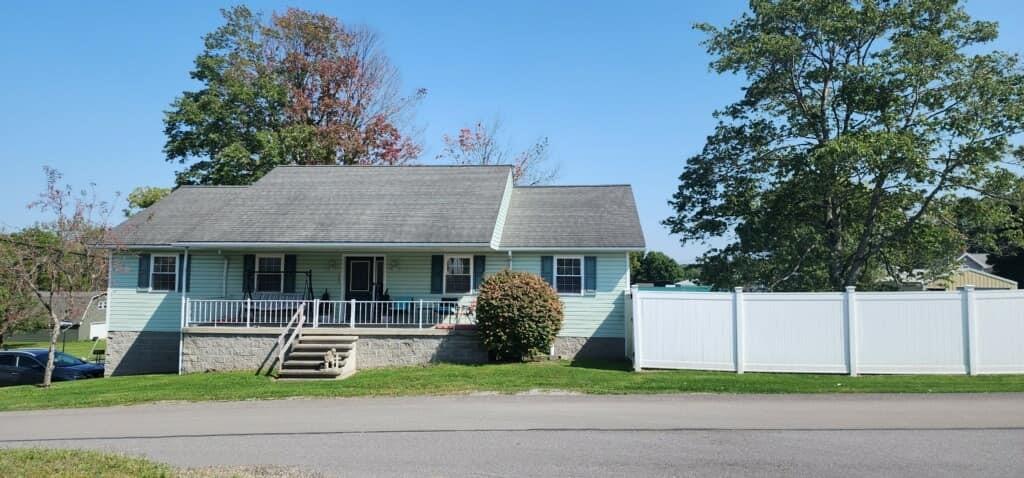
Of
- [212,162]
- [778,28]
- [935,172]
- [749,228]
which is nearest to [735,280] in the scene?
[749,228]

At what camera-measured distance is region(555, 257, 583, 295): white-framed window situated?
19938 millimetres

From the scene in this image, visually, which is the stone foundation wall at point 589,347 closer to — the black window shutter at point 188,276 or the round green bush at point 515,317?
the round green bush at point 515,317

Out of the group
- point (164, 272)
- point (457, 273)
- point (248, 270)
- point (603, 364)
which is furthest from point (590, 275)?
point (164, 272)

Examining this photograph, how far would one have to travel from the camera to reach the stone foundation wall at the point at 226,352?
18.6 m

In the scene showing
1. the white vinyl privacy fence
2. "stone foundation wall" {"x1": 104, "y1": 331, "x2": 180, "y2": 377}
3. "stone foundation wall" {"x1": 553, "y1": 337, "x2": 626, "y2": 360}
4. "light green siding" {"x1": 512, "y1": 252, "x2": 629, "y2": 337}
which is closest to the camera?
the white vinyl privacy fence

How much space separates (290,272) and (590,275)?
934cm

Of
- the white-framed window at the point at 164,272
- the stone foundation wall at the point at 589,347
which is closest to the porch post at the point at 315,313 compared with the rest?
the white-framed window at the point at 164,272

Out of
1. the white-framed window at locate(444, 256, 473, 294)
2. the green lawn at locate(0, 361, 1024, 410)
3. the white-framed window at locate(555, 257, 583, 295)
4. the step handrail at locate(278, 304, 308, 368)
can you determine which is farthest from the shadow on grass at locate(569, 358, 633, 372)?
the step handrail at locate(278, 304, 308, 368)

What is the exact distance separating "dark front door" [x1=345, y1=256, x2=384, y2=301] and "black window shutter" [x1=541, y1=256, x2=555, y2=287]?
5.04 m

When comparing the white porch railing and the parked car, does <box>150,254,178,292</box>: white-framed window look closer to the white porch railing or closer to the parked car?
the white porch railing

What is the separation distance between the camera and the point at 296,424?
10.6 m

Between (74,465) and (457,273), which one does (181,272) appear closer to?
(457,273)

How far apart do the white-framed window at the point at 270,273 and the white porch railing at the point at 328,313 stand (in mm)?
1238

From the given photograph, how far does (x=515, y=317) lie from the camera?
1728 centimetres
